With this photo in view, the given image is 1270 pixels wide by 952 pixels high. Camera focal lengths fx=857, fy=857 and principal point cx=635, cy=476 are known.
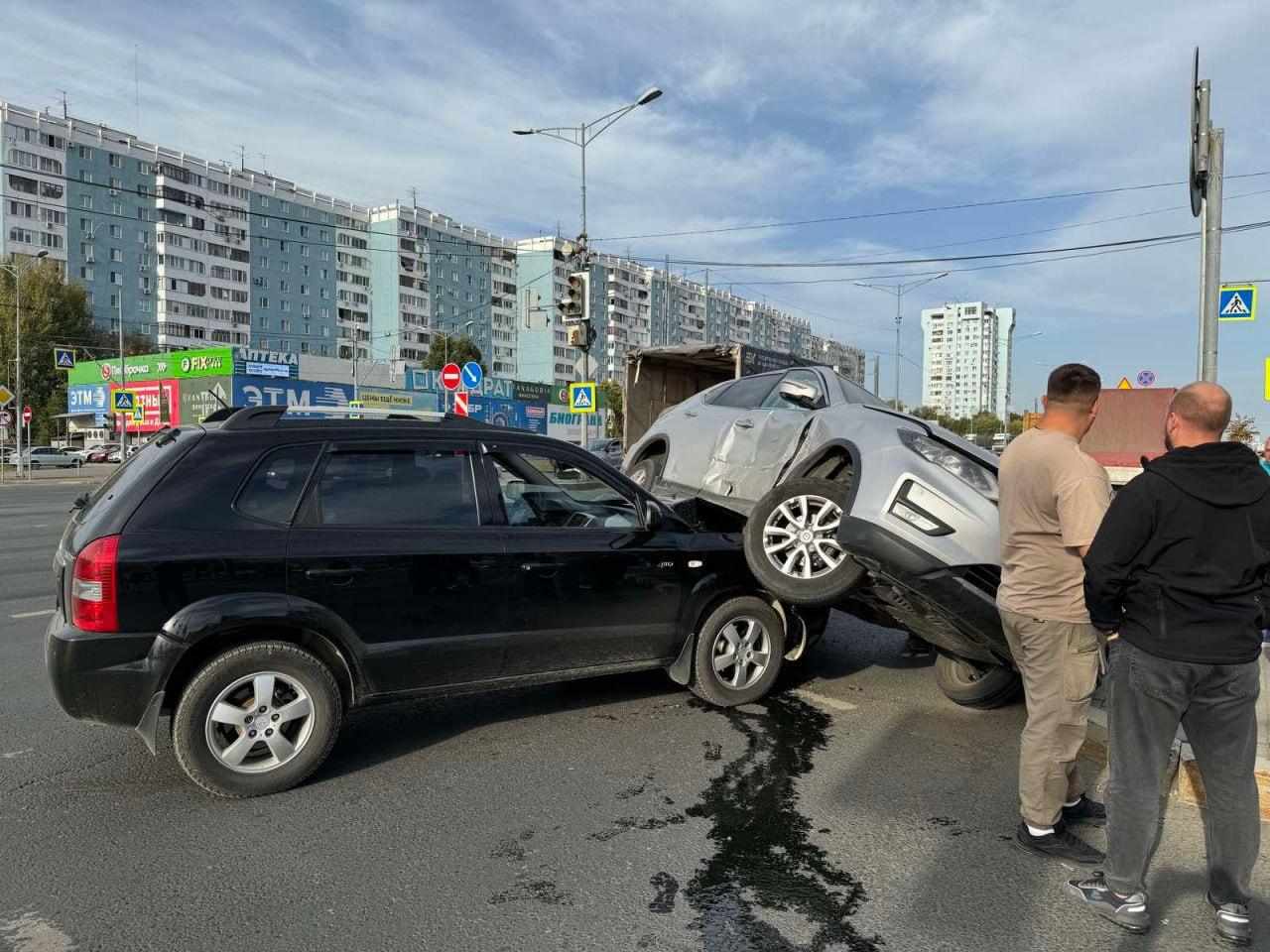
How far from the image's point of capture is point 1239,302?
10.3 metres

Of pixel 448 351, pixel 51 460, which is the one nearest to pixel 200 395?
pixel 51 460

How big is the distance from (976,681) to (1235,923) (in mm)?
2382

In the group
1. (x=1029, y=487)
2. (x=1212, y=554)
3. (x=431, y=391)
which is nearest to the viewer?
(x=1212, y=554)

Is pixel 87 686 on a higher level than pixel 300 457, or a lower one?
lower

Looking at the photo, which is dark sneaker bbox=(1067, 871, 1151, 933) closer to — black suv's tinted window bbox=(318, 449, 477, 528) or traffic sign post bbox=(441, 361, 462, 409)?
black suv's tinted window bbox=(318, 449, 477, 528)

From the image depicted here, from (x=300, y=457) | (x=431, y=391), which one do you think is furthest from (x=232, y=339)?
(x=300, y=457)

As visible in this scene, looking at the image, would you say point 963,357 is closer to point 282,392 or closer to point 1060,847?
point 282,392

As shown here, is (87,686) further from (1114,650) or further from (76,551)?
(1114,650)

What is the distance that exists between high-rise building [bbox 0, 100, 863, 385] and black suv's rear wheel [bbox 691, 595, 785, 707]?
56.6 meters

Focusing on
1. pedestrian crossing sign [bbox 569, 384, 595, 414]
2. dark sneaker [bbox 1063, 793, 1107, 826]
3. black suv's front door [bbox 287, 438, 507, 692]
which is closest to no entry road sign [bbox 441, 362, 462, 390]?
pedestrian crossing sign [bbox 569, 384, 595, 414]

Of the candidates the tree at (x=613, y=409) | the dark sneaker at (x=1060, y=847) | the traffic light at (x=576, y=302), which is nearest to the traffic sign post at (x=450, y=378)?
the traffic light at (x=576, y=302)

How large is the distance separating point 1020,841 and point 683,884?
1.42 meters

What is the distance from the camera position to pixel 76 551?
3691 millimetres

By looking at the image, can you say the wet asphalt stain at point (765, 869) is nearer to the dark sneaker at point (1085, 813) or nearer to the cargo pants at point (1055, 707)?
the cargo pants at point (1055, 707)
